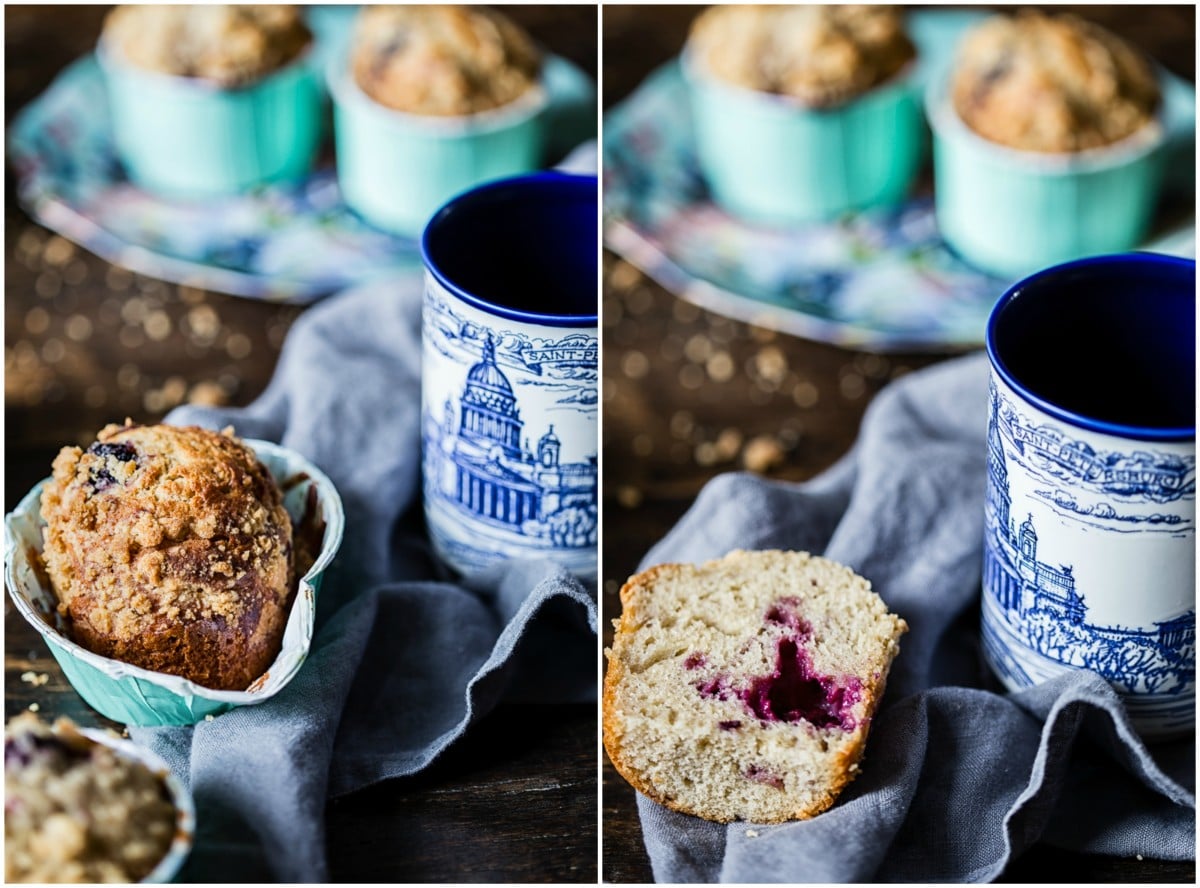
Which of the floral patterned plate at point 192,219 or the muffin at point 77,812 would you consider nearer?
the muffin at point 77,812

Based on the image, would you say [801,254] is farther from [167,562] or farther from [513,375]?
[167,562]

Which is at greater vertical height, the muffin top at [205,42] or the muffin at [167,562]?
the muffin top at [205,42]

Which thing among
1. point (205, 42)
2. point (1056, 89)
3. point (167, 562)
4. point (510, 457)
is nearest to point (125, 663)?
point (167, 562)

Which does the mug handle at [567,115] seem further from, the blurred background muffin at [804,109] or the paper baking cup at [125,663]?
the paper baking cup at [125,663]

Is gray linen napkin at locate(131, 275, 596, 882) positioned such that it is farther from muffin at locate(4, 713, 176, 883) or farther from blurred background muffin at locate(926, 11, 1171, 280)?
blurred background muffin at locate(926, 11, 1171, 280)

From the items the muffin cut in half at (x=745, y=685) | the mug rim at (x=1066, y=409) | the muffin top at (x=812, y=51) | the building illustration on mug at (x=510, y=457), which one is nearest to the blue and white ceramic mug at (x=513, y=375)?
the building illustration on mug at (x=510, y=457)

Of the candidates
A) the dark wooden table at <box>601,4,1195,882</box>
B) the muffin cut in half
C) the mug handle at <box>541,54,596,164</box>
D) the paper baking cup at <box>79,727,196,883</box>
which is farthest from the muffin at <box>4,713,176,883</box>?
the mug handle at <box>541,54,596,164</box>

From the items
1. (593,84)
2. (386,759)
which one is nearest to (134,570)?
(386,759)
